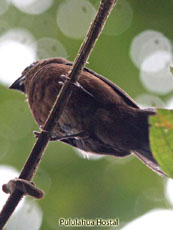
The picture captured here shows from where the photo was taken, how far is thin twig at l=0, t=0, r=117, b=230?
1191 millimetres

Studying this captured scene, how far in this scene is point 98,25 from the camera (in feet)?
4.20

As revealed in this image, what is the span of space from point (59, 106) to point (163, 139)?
692mm

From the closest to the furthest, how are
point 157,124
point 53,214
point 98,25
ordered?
point 157,124, point 98,25, point 53,214

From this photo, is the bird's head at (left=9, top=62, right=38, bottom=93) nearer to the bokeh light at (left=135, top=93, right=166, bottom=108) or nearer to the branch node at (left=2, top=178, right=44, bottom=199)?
the bokeh light at (left=135, top=93, right=166, bottom=108)

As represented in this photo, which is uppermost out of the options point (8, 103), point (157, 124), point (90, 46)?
point (8, 103)

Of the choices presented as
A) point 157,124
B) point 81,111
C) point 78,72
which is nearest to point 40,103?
point 81,111

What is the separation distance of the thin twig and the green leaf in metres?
0.48

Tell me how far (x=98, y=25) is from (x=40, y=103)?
4.73 feet

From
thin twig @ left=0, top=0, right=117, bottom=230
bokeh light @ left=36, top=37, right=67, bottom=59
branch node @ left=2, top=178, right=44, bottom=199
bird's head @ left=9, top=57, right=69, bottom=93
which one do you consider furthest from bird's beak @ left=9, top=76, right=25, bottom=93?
branch node @ left=2, top=178, right=44, bottom=199

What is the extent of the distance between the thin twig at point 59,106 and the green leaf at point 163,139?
0.48 m

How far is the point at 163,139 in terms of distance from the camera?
0.87 meters

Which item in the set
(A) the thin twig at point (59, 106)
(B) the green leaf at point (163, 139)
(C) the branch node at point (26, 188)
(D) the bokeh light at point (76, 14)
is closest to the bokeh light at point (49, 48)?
(D) the bokeh light at point (76, 14)

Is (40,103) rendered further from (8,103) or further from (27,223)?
(8,103)

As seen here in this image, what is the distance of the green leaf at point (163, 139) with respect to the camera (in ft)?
2.75
